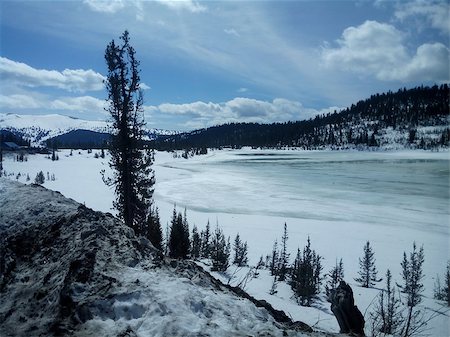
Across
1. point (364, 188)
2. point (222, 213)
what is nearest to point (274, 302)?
point (222, 213)

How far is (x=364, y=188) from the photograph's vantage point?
152ft

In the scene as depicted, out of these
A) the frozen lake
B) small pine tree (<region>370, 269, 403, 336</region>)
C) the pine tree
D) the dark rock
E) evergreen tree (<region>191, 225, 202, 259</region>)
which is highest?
the dark rock

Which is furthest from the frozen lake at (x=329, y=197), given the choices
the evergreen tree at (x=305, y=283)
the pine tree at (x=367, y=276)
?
the evergreen tree at (x=305, y=283)

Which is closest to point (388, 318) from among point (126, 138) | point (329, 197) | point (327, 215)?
point (126, 138)

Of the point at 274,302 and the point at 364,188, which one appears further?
the point at 364,188

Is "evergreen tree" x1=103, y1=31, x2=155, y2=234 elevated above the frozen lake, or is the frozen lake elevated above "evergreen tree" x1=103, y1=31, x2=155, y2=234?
"evergreen tree" x1=103, y1=31, x2=155, y2=234

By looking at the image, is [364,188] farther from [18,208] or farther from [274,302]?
[18,208]

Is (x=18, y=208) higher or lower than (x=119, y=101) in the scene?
lower

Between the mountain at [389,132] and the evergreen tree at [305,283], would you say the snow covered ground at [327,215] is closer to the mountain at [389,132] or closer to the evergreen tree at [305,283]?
the evergreen tree at [305,283]

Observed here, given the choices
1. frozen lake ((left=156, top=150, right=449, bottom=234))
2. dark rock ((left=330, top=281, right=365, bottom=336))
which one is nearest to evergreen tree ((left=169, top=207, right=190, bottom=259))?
frozen lake ((left=156, top=150, right=449, bottom=234))

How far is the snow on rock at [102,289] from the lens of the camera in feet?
10.7

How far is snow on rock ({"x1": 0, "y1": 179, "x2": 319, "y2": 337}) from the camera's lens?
10.7 ft

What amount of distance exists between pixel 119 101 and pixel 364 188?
3938 cm

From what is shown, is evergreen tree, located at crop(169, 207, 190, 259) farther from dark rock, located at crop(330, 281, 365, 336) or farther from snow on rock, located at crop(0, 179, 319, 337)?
dark rock, located at crop(330, 281, 365, 336)
